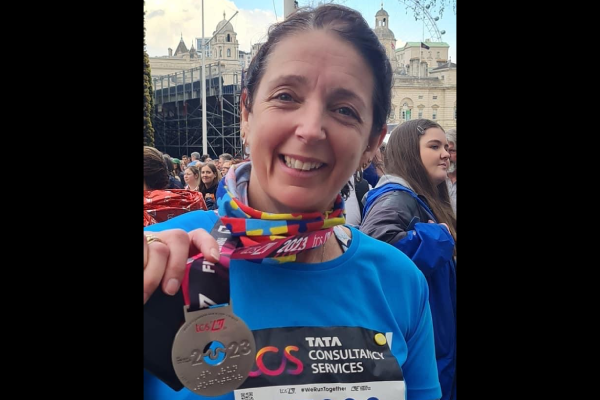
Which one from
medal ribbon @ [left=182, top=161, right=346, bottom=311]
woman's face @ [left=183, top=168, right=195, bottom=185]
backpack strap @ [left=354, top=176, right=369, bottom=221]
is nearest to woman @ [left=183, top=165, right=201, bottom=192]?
woman's face @ [left=183, top=168, right=195, bottom=185]

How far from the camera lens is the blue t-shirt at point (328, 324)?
188cm

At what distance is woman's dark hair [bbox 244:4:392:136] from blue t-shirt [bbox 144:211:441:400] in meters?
0.46

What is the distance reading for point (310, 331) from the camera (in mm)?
1903

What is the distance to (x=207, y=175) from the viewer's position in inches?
81.9

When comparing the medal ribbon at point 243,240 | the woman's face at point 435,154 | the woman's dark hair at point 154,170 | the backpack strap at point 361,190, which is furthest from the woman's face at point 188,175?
the woman's face at point 435,154

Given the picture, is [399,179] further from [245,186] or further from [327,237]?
[245,186]

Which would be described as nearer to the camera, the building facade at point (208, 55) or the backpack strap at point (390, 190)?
the building facade at point (208, 55)

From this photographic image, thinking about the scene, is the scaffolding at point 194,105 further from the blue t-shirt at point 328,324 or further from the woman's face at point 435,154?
the woman's face at point 435,154

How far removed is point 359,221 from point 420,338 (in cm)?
45

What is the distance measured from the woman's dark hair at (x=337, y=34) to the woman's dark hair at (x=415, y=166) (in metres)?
0.19

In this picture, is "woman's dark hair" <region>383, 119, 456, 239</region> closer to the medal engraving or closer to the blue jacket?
the blue jacket

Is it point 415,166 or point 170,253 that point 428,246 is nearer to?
point 415,166

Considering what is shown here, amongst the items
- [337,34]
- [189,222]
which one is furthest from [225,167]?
[337,34]
